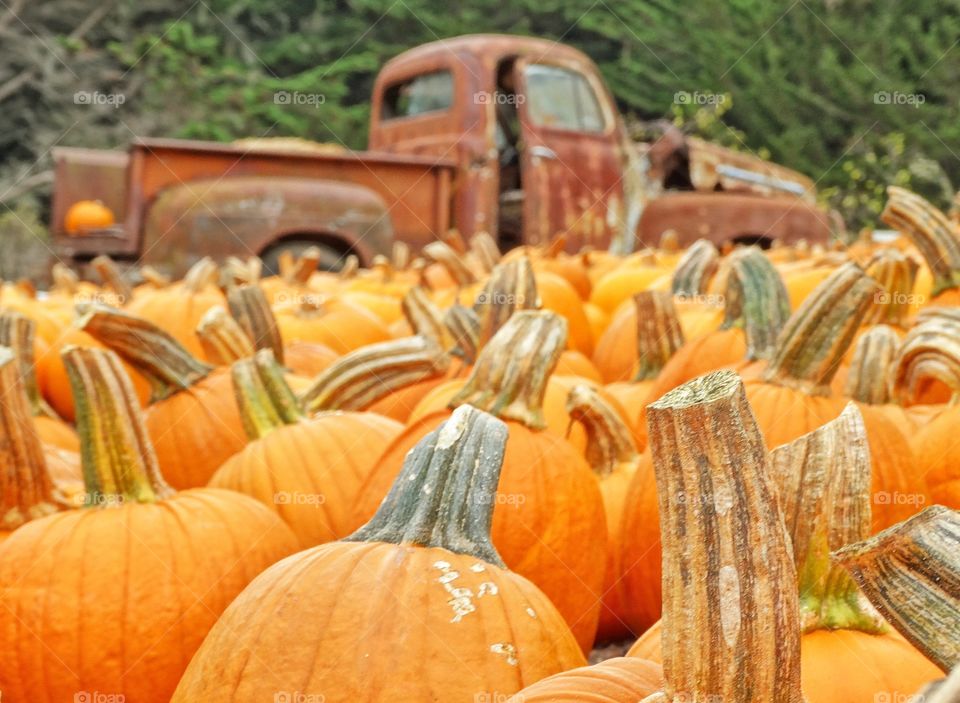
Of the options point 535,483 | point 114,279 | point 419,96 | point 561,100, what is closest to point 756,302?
point 535,483

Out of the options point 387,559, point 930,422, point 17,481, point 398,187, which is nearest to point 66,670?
point 17,481

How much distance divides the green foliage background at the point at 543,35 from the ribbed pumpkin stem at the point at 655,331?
43.7 ft

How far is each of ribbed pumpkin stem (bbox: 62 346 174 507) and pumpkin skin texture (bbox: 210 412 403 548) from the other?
1.23 feet

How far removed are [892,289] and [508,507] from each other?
141 cm

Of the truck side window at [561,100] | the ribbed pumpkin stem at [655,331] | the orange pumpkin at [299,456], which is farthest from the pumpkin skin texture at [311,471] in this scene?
the truck side window at [561,100]

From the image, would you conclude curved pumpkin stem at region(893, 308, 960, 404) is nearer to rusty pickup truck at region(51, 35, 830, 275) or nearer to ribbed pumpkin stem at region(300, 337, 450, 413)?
ribbed pumpkin stem at region(300, 337, 450, 413)

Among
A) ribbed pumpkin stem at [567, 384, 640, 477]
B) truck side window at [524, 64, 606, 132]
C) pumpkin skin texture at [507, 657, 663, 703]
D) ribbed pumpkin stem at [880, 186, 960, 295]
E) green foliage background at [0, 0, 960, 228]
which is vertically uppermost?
green foliage background at [0, 0, 960, 228]

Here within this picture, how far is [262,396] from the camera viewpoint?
242 cm

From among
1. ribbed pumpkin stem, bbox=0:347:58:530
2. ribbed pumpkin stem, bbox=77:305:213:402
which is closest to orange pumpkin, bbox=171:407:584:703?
ribbed pumpkin stem, bbox=0:347:58:530

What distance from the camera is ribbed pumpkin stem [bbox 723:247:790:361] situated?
2.47 m

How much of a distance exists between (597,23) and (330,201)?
16870 millimetres

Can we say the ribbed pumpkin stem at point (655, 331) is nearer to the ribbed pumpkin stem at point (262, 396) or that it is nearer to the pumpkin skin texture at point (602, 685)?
the ribbed pumpkin stem at point (262, 396)

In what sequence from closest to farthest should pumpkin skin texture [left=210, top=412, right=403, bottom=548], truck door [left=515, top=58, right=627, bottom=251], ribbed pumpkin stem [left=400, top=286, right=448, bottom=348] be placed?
1. pumpkin skin texture [left=210, top=412, right=403, bottom=548]
2. ribbed pumpkin stem [left=400, top=286, right=448, bottom=348]
3. truck door [left=515, top=58, right=627, bottom=251]

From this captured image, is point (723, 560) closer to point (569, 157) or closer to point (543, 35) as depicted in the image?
point (569, 157)
